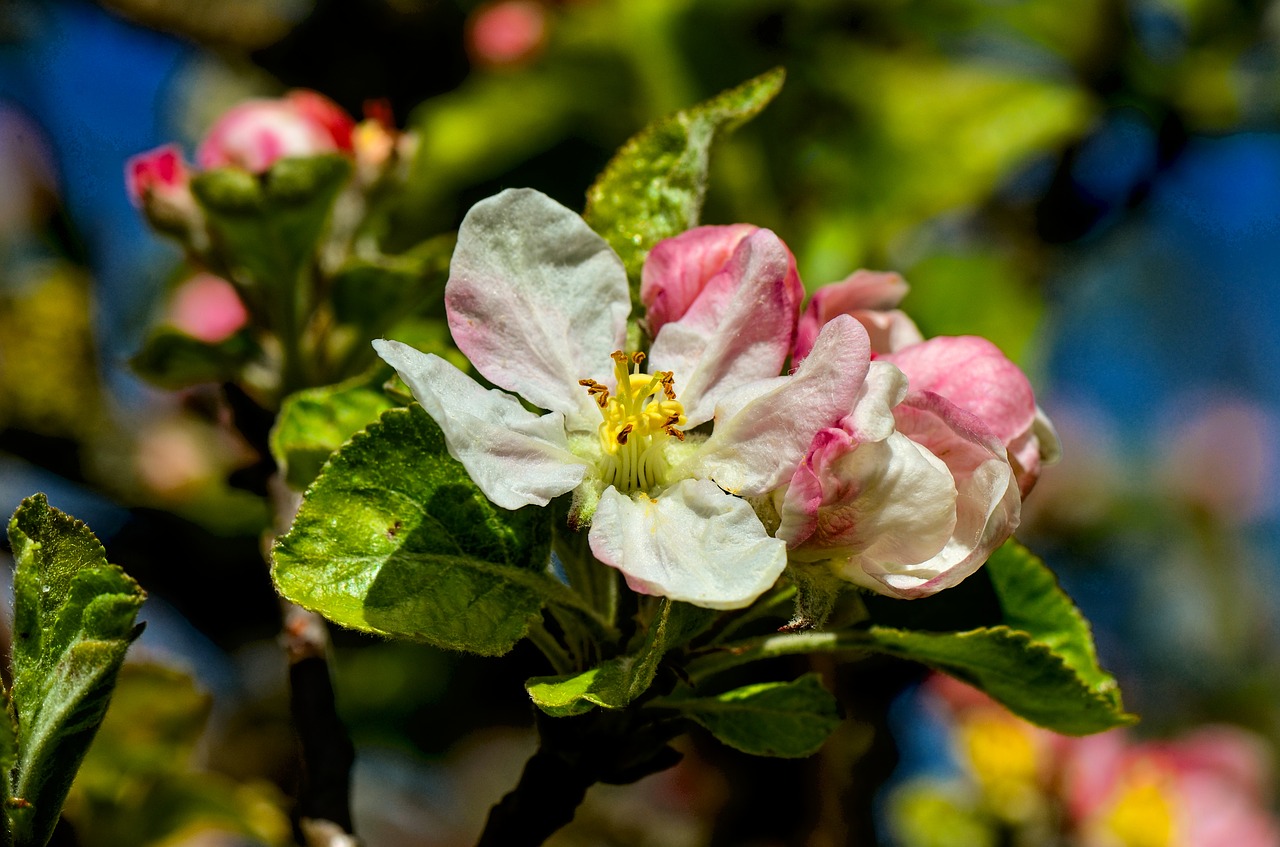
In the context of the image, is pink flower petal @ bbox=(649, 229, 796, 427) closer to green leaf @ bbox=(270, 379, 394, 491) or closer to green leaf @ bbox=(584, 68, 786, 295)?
green leaf @ bbox=(584, 68, 786, 295)

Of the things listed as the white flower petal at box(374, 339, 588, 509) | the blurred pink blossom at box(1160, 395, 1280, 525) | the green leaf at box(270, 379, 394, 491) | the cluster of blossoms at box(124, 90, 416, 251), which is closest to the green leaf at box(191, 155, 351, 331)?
the cluster of blossoms at box(124, 90, 416, 251)

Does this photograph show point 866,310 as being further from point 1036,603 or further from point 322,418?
point 322,418

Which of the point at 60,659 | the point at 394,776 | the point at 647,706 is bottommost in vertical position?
the point at 394,776

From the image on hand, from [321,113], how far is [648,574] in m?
0.79

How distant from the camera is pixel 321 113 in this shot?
1.24 meters

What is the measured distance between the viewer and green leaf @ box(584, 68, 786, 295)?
832 millimetres

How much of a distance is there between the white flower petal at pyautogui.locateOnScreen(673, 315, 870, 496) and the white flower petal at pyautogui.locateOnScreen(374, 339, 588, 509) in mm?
80

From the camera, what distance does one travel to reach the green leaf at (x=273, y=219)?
1.08m

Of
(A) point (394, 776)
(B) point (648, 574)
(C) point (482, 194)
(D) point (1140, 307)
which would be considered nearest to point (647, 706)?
(B) point (648, 574)

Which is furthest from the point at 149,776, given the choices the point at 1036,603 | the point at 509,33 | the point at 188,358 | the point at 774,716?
the point at 509,33

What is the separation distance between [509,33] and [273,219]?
110 centimetres

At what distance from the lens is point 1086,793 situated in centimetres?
176

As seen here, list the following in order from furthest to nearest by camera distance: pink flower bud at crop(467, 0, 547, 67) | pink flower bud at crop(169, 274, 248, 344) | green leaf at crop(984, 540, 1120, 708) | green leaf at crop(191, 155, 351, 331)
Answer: pink flower bud at crop(467, 0, 547, 67) → pink flower bud at crop(169, 274, 248, 344) → green leaf at crop(191, 155, 351, 331) → green leaf at crop(984, 540, 1120, 708)

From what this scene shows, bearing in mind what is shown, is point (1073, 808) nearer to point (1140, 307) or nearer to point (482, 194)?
point (482, 194)
